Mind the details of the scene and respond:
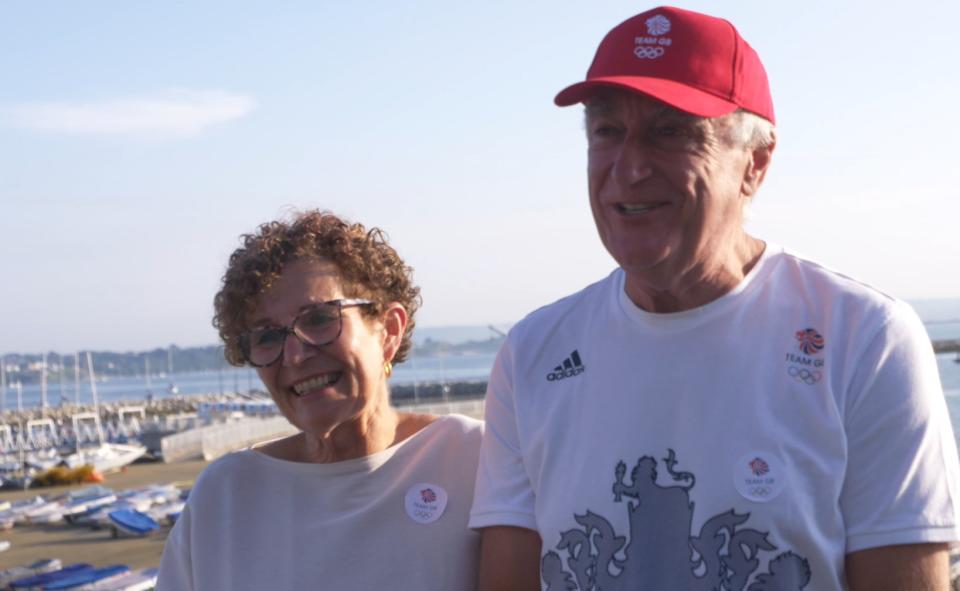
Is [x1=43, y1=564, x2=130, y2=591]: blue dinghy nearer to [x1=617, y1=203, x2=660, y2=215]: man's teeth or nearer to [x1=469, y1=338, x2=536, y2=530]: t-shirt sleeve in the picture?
[x1=469, y1=338, x2=536, y2=530]: t-shirt sleeve

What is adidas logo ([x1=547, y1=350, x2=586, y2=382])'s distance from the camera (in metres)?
3.11

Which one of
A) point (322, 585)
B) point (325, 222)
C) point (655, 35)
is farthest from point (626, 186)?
point (322, 585)

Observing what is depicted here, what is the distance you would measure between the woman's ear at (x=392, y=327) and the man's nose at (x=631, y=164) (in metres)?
1.25

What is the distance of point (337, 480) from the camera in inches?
145

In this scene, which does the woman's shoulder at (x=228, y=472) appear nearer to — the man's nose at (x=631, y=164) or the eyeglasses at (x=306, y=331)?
the eyeglasses at (x=306, y=331)

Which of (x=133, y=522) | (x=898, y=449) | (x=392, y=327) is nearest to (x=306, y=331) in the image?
(x=392, y=327)

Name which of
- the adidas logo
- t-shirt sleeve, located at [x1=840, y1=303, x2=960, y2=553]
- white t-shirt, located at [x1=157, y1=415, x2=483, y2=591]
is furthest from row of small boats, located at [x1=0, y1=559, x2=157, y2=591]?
t-shirt sleeve, located at [x1=840, y1=303, x2=960, y2=553]

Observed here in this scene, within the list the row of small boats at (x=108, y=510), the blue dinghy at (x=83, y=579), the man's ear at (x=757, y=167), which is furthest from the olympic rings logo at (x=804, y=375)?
the row of small boats at (x=108, y=510)

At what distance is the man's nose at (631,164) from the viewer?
109 inches

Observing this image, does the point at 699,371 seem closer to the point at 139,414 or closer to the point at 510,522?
the point at 510,522

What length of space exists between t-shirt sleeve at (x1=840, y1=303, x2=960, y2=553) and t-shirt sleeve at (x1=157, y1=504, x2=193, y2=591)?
2.17 metres

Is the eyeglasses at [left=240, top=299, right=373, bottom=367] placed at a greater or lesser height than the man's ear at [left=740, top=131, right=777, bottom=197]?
lesser

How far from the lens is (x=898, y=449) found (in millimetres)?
2555

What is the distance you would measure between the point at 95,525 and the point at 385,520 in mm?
28346
